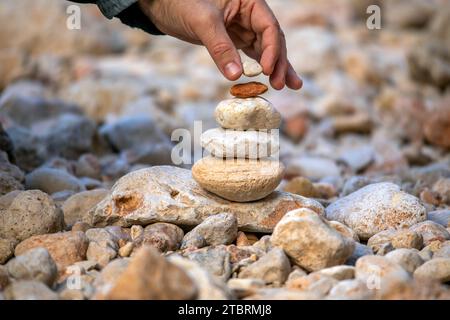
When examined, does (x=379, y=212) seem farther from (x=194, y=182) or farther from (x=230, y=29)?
(x=230, y=29)

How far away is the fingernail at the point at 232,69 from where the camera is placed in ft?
11.2

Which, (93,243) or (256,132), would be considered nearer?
(93,243)

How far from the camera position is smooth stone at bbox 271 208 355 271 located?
2875mm

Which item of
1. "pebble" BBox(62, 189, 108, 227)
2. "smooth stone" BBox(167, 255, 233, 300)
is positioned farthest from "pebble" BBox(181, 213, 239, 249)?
"pebble" BBox(62, 189, 108, 227)

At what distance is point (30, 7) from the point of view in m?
12.1

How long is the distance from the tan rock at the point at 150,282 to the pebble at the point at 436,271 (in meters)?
0.99

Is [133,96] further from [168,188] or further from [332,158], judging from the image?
[168,188]

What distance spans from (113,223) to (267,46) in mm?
1183

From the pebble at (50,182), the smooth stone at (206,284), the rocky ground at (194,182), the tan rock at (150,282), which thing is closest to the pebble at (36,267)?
the rocky ground at (194,182)

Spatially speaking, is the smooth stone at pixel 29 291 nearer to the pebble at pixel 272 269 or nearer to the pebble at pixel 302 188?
the pebble at pixel 272 269

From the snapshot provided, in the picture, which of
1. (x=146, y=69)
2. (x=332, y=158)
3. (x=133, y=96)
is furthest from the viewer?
(x=146, y=69)

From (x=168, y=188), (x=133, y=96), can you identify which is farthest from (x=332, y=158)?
(x=168, y=188)

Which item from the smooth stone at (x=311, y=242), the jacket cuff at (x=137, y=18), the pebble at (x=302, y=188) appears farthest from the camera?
the pebble at (x=302, y=188)

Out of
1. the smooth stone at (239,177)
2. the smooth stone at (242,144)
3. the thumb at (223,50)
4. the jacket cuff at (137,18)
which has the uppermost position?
the jacket cuff at (137,18)
